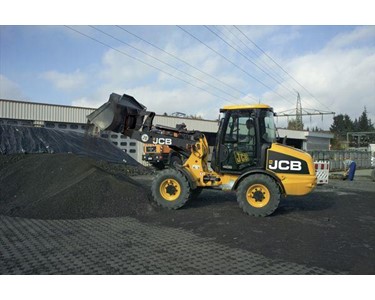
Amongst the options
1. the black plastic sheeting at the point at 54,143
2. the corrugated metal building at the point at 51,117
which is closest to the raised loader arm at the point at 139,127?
the black plastic sheeting at the point at 54,143

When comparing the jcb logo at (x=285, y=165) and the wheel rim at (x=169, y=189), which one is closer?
the jcb logo at (x=285, y=165)

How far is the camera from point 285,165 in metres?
7.11

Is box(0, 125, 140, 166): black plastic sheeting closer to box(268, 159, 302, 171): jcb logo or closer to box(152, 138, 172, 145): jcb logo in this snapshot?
box(152, 138, 172, 145): jcb logo

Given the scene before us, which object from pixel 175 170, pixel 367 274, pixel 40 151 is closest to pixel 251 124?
pixel 175 170

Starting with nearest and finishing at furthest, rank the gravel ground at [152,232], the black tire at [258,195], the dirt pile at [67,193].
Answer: the gravel ground at [152,232]
the dirt pile at [67,193]
the black tire at [258,195]

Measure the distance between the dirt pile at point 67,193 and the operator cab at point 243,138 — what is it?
207 cm

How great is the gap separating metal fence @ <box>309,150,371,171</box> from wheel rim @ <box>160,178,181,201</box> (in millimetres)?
17160

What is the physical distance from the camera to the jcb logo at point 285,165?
707cm

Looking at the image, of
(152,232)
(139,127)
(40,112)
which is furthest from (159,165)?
(152,232)

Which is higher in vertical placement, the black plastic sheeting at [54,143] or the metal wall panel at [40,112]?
the metal wall panel at [40,112]

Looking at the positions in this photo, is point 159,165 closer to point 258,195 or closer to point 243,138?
point 243,138

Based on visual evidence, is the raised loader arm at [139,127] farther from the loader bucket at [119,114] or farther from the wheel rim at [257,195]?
the wheel rim at [257,195]

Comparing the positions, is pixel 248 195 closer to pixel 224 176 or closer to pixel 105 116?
pixel 224 176

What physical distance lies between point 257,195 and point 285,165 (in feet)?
2.94
